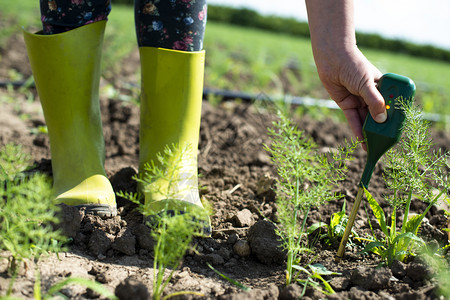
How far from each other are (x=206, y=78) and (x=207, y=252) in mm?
3069

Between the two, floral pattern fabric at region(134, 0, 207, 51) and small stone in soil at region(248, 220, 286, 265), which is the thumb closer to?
small stone in soil at region(248, 220, 286, 265)

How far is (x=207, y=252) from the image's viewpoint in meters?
1.42

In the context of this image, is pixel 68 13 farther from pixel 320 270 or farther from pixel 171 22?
pixel 320 270

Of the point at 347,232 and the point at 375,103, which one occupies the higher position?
the point at 375,103

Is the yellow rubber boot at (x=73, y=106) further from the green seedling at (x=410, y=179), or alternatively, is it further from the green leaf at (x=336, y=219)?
the green seedling at (x=410, y=179)

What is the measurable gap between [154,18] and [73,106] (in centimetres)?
46

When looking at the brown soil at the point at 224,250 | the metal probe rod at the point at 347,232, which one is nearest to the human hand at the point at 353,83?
the metal probe rod at the point at 347,232

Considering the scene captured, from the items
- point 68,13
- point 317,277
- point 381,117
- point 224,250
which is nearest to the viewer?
point 317,277

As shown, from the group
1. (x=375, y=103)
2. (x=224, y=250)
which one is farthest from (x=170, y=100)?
(x=375, y=103)

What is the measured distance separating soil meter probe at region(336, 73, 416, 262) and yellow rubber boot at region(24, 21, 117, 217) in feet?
2.97

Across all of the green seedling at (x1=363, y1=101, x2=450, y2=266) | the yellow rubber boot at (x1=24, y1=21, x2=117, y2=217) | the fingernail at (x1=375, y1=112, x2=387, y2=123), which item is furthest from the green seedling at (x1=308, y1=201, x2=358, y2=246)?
the yellow rubber boot at (x1=24, y1=21, x2=117, y2=217)

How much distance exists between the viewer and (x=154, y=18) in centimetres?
161

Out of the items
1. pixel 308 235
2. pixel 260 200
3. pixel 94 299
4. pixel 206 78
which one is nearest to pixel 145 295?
pixel 94 299

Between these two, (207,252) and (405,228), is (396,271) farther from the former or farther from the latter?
(207,252)
